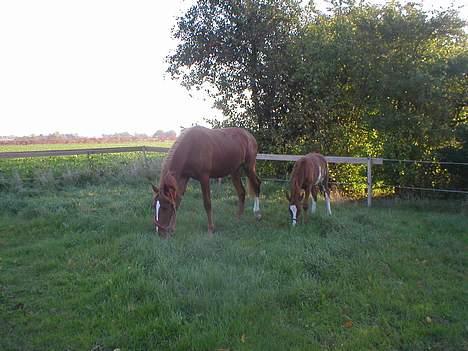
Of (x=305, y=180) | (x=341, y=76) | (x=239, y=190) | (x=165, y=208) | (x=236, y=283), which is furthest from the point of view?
(x=341, y=76)

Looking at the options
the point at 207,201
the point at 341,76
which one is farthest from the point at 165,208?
the point at 341,76

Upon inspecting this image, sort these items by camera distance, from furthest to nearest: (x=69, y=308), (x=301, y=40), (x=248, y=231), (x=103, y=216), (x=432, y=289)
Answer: (x=301, y=40), (x=103, y=216), (x=248, y=231), (x=432, y=289), (x=69, y=308)

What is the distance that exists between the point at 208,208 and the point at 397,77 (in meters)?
6.10

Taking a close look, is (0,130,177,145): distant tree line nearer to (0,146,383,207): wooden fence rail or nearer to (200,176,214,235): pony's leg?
(0,146,383,207): wooden fence rail

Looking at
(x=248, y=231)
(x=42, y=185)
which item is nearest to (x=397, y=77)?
(x=248, y=231)

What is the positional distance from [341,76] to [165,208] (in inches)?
308

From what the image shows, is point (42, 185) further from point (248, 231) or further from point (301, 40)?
point (301, 40)

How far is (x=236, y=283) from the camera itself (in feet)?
16.1

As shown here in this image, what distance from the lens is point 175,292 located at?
4699mm

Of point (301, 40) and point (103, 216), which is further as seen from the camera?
point (301, 40)

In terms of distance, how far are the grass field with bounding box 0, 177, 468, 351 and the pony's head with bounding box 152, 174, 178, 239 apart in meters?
0.26

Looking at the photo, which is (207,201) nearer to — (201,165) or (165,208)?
(201,165)

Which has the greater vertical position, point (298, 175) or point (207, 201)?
point (298, 175)

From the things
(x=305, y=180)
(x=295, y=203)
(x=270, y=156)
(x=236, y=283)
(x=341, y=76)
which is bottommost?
(x=236, y=283)
